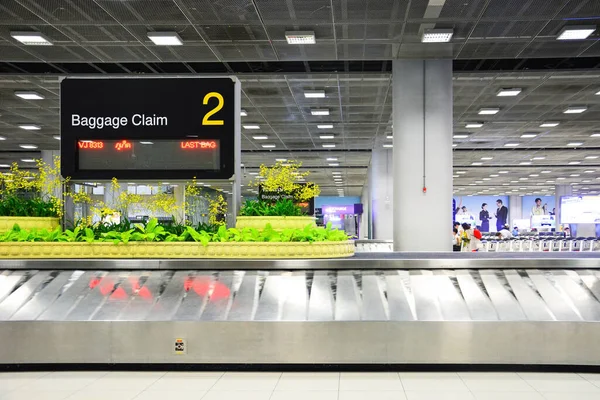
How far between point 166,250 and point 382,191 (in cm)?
1813

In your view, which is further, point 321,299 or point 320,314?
point 321,299

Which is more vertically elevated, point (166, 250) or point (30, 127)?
point (30, 127)

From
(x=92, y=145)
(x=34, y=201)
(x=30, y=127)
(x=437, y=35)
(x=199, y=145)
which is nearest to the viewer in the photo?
(x=199, y=145)

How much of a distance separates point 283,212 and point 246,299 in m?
1.35

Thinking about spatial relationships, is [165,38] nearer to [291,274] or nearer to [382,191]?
[291,274]

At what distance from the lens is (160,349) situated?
5.01 meters

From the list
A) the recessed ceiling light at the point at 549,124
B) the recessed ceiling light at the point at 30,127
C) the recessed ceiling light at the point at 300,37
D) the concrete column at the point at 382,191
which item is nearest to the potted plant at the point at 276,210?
the recessed ceiling light at the point at 300,37

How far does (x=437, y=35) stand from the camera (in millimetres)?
9461

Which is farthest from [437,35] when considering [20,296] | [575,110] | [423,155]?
[575,110]

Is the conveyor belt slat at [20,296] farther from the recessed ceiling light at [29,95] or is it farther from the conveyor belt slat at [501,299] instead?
the recessed ceiling light at [29,95]

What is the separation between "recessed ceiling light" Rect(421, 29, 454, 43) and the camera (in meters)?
9.27

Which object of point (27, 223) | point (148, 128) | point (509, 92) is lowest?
point (27, 223)

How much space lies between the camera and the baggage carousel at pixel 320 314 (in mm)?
4918

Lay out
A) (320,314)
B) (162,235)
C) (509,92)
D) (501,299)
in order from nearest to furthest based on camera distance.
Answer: (320,314) < (501,299) < (162,235) < (509,92)
